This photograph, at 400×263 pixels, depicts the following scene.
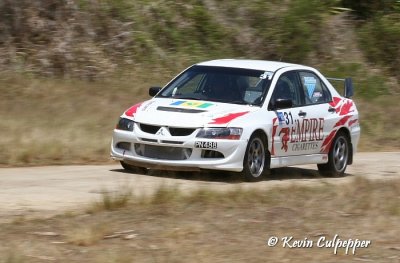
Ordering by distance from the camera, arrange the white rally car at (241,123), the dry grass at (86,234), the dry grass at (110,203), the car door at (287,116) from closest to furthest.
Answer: the dry grass at (86,234)
the dry grass at (110,203)
the white rally car at (241,123)
the car door at (287,116)

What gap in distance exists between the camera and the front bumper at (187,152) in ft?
41.1

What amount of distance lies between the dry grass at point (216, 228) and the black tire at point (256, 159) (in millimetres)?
1443

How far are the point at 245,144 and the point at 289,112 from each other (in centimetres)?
124

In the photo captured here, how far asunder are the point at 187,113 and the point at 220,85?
1067mm

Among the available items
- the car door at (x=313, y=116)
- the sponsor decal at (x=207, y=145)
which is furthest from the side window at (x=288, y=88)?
the sponsor decal at (x=207, y=145)

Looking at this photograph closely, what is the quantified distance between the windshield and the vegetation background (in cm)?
198

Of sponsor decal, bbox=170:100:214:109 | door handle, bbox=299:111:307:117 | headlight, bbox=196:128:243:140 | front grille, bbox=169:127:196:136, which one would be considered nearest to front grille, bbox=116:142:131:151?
Result: front grille, bbox=169:127:196:136

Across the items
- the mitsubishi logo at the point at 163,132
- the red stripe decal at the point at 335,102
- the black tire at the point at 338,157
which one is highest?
the mitsubishi logo at the point at 163,132

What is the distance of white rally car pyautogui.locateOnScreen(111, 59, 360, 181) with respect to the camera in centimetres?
1260

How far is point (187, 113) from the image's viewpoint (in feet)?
42.2

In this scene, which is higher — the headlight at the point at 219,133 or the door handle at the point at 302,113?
the headlight at the point at 219,133

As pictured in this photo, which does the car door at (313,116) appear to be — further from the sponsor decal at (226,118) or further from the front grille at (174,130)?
the front grille at (174,130)

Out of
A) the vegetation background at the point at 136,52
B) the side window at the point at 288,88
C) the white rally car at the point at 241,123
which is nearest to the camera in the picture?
Answer: the white rally car at the point at 241,123

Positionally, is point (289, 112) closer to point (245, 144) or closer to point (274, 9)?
point (245, 144)
